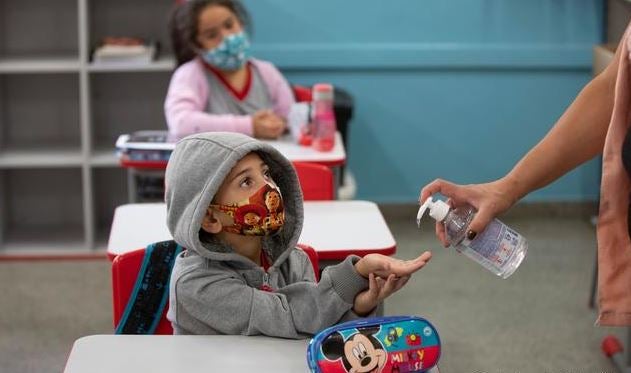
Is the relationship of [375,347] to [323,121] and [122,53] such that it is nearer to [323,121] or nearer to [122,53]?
[323,121]

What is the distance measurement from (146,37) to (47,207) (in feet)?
3.00

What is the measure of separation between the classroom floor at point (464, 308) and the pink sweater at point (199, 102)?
0.75 meters

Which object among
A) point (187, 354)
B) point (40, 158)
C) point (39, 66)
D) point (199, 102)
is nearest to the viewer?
point (187, 354)

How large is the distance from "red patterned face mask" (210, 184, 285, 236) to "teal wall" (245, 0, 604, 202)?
2.90 meters

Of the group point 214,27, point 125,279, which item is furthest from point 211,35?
point 125,279

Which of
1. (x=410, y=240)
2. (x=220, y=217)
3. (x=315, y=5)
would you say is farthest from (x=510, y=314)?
(x=220, y=217)

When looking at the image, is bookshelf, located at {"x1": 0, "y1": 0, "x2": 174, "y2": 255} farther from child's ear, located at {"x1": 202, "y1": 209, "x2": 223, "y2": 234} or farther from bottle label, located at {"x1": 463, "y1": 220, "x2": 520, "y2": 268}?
bottle label, located at {"x1": 463, "y1": 220, "x2": 520, "y2": 268}

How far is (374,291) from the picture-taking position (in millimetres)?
1746

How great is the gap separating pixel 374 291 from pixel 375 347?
20 centimetres

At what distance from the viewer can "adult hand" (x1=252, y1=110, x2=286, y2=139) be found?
11.6 ft

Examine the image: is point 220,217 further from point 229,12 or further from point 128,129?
point 128,129

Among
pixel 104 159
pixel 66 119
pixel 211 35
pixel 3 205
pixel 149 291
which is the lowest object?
pixel 3 205

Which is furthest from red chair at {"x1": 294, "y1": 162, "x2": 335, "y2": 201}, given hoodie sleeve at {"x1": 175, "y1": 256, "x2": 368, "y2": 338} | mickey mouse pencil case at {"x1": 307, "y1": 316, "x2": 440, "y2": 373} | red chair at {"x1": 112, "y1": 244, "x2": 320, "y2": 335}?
mickey mouse pencil case at {"x1": 307, "y1": 316, "x2": 440, "y2": 373}

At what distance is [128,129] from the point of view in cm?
466
